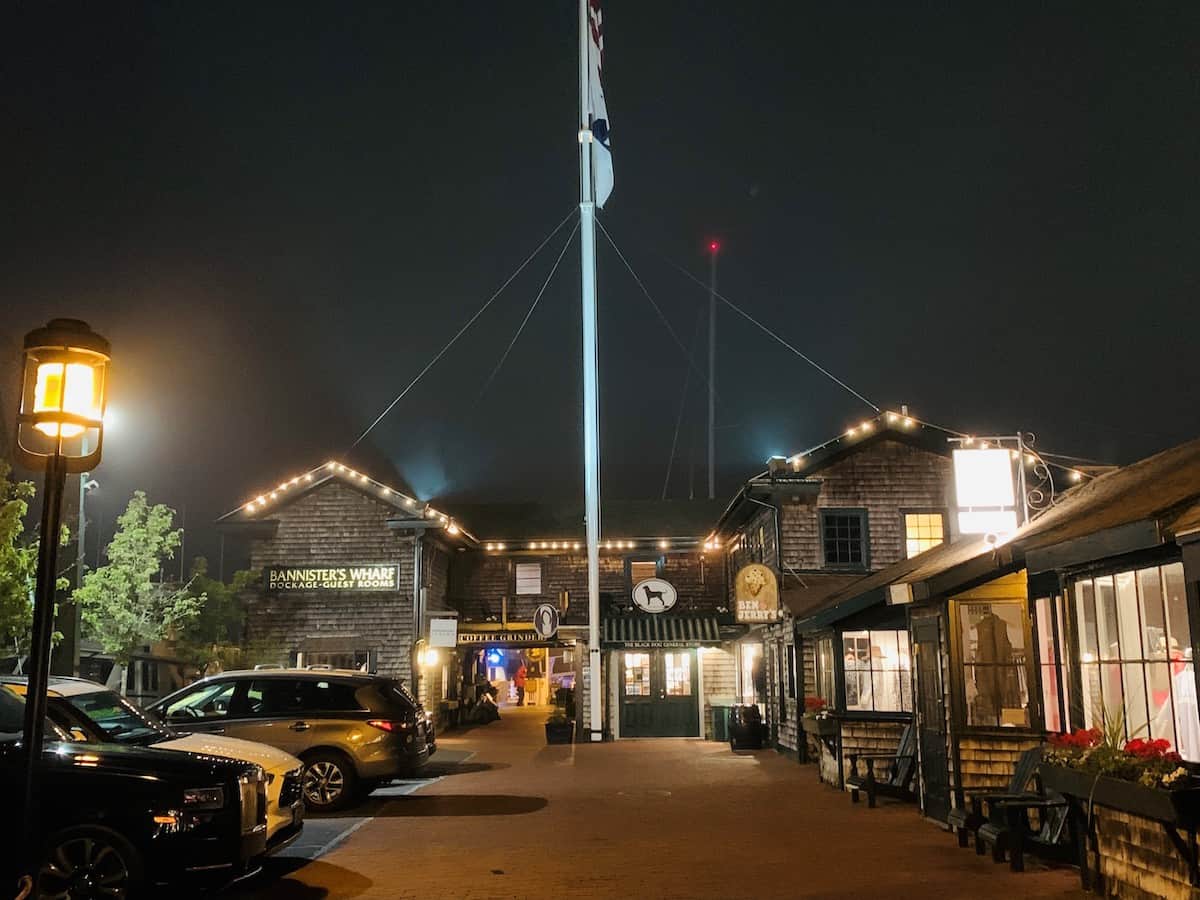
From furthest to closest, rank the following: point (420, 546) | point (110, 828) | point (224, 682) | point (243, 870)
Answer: point (420, 546)
point (224, 682)
point (243, 870)
point (110, 828)

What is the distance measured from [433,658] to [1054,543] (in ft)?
70.6

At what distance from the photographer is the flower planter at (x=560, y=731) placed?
25266 millimetres

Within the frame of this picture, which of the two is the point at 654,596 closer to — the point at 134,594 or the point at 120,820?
the point at 134,594

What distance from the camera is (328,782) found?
529 inches

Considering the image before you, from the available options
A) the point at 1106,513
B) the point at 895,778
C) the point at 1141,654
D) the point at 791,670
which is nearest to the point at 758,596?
the point at 791,670

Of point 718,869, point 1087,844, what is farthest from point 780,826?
point 1087,844

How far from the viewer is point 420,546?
2688 centimetres

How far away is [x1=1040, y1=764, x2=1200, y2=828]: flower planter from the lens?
21.7ft

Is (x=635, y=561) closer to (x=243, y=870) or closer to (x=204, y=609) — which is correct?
(x=204, y=609)

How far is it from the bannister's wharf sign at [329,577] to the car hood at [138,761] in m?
18.9

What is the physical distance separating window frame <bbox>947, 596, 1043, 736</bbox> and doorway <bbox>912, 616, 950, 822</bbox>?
34 cm

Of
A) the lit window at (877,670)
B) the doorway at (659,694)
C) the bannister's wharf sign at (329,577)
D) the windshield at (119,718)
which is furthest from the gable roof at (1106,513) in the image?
the bannister's wharf sign at (329,577)

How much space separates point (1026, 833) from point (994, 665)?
2100mm

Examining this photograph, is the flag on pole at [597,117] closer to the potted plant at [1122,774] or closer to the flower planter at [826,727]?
the flower planter at [826,727]
